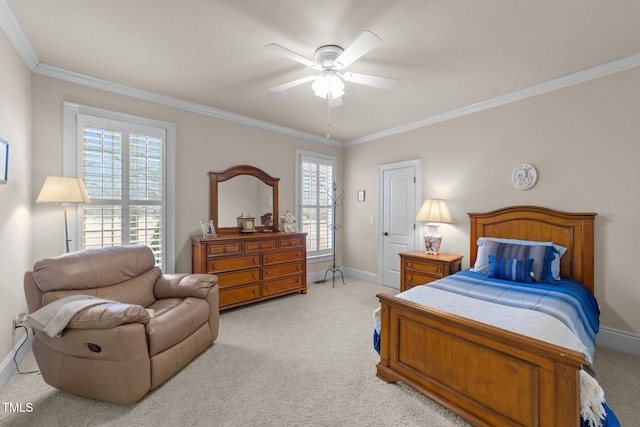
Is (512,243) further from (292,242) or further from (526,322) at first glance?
(292,242)

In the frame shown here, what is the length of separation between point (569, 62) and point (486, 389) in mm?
3050

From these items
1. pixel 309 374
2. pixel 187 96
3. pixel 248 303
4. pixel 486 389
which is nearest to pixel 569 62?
pixel 486 389

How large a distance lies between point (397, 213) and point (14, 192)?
4625 millimetres

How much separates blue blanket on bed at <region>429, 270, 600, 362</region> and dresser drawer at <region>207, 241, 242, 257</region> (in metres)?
2.48

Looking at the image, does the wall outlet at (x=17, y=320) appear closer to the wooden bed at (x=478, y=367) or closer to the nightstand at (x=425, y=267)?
the wooden bed at (x=478, y=367)

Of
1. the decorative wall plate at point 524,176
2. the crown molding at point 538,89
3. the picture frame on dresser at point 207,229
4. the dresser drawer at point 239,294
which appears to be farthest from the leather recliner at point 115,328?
the crown molding at point 538,89

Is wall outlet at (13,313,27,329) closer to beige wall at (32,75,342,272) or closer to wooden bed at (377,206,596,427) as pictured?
beige wall at (32,75,342,272)

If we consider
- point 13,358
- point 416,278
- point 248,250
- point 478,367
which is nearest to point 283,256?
point 248,250

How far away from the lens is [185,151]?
3686 millimetres

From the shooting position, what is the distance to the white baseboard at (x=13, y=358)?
2.04 m

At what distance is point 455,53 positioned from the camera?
2.47m

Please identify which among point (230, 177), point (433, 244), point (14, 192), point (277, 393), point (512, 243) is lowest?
point (277, 393)

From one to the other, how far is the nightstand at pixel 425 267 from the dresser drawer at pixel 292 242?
158 cm

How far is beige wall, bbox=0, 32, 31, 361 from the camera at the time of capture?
209 cm
